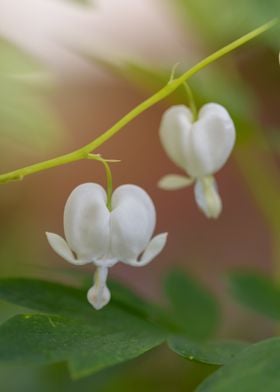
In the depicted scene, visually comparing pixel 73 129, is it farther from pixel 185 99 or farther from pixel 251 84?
pixel 185 99

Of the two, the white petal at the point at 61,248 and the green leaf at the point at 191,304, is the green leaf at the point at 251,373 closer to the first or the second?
the white petal at the point at 61,248

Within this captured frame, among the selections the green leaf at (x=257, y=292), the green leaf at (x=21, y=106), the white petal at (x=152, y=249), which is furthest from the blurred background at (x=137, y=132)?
the white petal at (x=152, y=249)

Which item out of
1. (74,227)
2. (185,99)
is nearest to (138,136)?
(185,99)

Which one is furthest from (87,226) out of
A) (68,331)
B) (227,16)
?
(227,16)

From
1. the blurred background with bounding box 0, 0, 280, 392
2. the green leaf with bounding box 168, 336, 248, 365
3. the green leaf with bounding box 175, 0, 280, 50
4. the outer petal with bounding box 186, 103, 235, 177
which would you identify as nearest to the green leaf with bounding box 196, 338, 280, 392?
the green leaf with bounding box 168, 336, 248, 365

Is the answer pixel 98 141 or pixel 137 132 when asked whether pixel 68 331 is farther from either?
pixel 137 132

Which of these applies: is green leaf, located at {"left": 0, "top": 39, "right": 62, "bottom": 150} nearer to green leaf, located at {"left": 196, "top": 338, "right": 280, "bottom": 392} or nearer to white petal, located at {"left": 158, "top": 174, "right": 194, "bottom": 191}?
white petal, located at {"left": 158, "top": 174, "right": 194, "bottom": 191}
